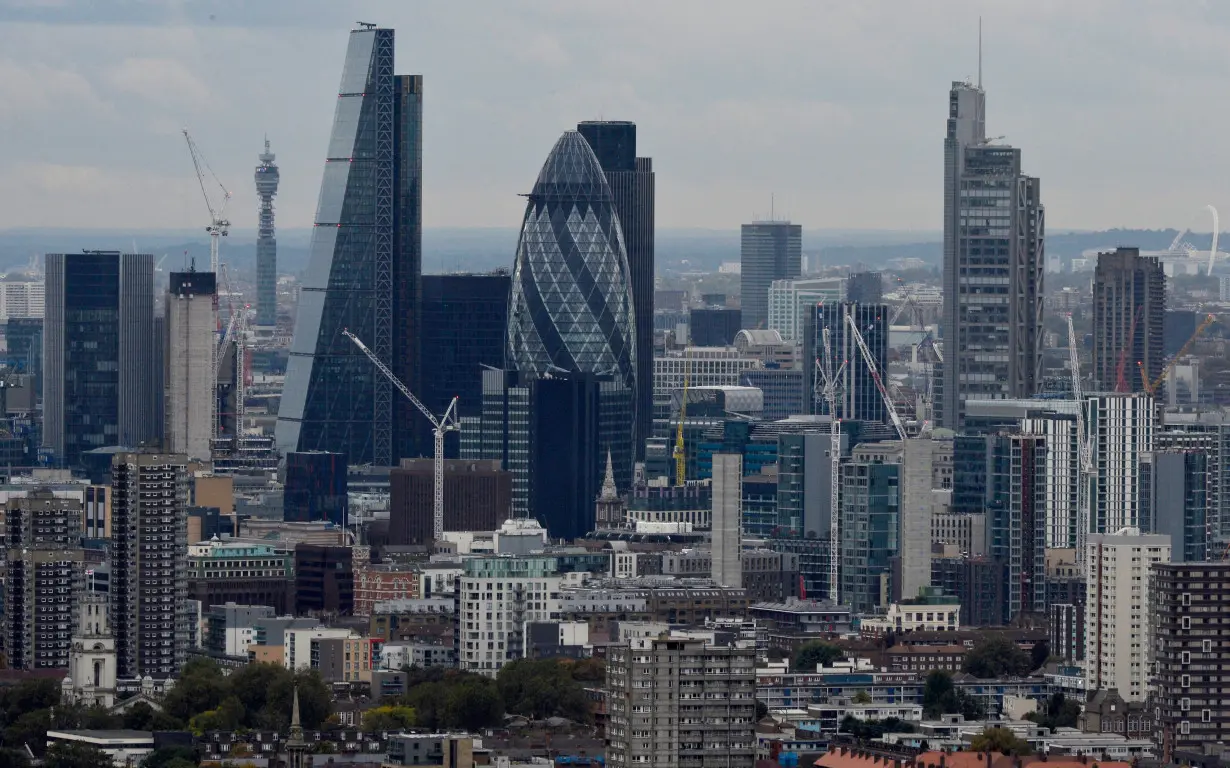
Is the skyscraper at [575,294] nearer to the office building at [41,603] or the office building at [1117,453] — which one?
the office building at [1117,453]

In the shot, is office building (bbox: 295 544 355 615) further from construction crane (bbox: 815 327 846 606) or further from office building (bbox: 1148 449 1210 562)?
office building (bbox: 1148 449 1210 562)

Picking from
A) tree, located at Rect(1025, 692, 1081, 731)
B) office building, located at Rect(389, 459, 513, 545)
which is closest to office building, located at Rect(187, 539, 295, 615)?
office building, located at Rect(389, 459, 513, 545)

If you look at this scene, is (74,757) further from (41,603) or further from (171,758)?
(41,603)

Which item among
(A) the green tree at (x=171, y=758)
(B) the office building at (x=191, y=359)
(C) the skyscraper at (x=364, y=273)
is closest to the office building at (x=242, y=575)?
(A) the green tree at (x=171, y=758)

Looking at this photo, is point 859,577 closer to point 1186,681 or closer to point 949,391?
point 949,391

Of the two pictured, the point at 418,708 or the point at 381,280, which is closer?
the point at 418,708

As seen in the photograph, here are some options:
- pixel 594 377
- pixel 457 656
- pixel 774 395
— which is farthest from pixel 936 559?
pixel 774 395
